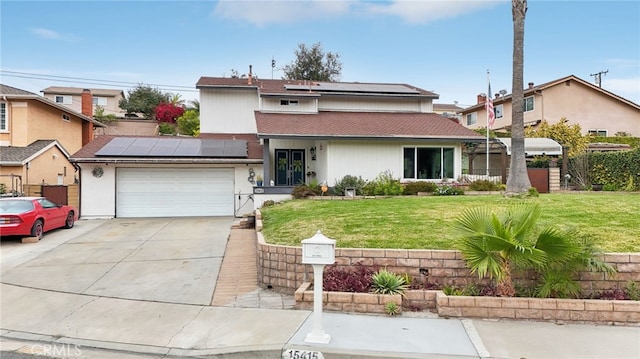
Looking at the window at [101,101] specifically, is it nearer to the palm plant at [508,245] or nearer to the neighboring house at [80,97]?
the neighboring house at [80,97]

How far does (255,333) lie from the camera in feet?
18.2

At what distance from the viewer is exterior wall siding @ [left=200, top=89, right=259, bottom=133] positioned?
23391mm

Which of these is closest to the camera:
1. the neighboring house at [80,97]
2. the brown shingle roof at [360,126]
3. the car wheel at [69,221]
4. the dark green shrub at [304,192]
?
the car wheel at [69,221]

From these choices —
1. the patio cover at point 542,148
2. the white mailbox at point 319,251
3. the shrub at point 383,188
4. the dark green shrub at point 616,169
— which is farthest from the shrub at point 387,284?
the patio cover at point 542,148

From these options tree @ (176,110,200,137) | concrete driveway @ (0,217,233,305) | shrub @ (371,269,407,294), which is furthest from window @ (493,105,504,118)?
shrub @ (371,269,407,294)

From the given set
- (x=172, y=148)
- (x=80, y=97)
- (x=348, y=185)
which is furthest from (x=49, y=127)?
(x=80, y=97)

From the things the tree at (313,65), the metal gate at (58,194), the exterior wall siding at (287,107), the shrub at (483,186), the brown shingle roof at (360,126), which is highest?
the tree at (313,65)

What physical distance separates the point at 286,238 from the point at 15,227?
8654 mm

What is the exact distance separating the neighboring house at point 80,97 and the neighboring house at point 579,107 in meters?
47.2

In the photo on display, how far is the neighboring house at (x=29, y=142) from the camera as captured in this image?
18.7 metres

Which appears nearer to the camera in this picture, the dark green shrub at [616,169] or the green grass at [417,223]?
the green grass at [417,223]

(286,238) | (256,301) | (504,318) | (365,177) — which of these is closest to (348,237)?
(286,238)

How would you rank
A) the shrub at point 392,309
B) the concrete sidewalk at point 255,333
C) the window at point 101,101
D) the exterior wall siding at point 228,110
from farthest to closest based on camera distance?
the window at point 101,101, the exterior wall siding at point 228,110, the shrub at point 392,309, the concrete sidewalk at point 255,333

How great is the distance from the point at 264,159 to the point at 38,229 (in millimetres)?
8442
